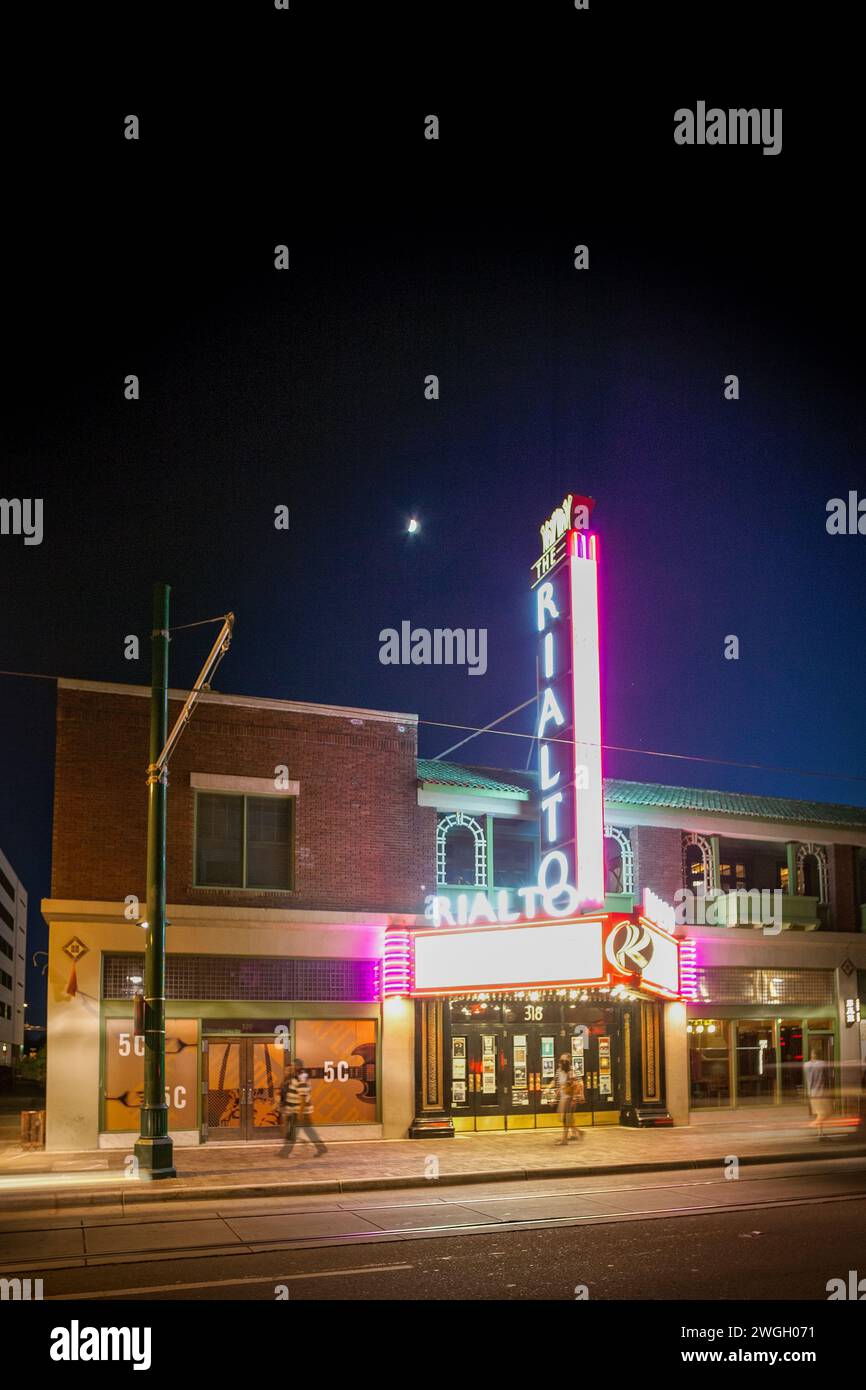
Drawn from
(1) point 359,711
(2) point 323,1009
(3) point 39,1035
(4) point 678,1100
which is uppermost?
(1) point 359,711

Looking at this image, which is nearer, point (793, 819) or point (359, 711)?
point (359, 711)

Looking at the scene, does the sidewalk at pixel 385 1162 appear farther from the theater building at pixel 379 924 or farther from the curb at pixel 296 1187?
the theater building at pixel 379 924

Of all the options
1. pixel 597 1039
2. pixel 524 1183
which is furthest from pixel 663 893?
pixel 524 1183

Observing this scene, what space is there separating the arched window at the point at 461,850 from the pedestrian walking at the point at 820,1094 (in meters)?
8.12

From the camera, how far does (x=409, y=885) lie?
2547cm

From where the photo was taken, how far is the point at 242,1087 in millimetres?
23312

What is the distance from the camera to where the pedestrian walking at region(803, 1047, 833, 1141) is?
2482cm

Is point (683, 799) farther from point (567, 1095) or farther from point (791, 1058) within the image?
point (567, 1095)

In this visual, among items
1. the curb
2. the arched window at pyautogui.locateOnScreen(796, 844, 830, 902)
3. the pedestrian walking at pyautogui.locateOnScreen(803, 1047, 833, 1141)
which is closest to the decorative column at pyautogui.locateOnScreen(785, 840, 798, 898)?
the arched window at pyautogui.locateOnScreen(796, 844, 830, 902)

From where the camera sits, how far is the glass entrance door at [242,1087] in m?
23.0

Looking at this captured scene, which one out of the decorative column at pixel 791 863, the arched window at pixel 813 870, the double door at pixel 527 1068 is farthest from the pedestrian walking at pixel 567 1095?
the arched window at pixel 813 870

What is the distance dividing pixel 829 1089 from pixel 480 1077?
24.3ft

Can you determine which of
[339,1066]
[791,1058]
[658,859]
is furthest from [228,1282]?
[791,1058]
